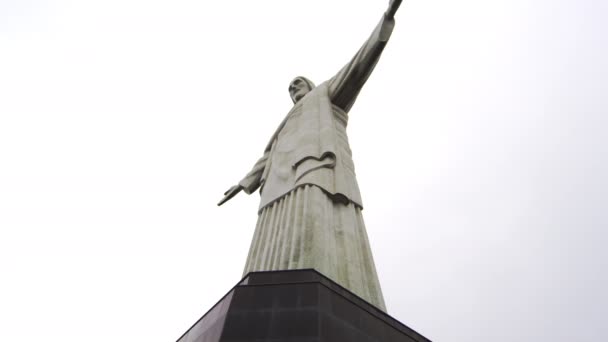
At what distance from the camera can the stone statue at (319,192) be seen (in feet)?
16.8

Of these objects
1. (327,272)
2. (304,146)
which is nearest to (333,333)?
(327,272)

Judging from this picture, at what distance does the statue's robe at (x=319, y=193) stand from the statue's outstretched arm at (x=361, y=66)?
0.02 m

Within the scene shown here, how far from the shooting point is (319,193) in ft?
19.7

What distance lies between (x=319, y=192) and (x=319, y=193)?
0.02 metres

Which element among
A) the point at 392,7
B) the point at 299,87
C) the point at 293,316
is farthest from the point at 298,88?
the point at 293,316

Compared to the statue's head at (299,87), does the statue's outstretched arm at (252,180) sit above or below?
below

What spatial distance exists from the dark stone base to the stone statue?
3.72 ft

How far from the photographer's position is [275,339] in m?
3.18

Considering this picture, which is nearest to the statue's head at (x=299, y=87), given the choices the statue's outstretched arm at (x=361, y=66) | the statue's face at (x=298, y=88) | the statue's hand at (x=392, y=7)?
the statue's face at (x=298, y=88)

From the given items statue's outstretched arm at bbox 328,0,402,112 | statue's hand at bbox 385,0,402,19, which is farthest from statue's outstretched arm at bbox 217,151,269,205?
statue's hand at bbox 385,0,402,19

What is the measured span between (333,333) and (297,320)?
269 millimetres

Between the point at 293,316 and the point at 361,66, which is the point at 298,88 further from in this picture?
the point at 293,316

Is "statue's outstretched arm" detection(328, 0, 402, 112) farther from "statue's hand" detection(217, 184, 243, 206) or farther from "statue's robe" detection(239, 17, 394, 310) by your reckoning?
"statue's hand" detection(217, 184, 243, 206)

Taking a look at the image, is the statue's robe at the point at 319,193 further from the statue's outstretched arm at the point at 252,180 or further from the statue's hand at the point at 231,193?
the statue's hand at the point at 231,193
